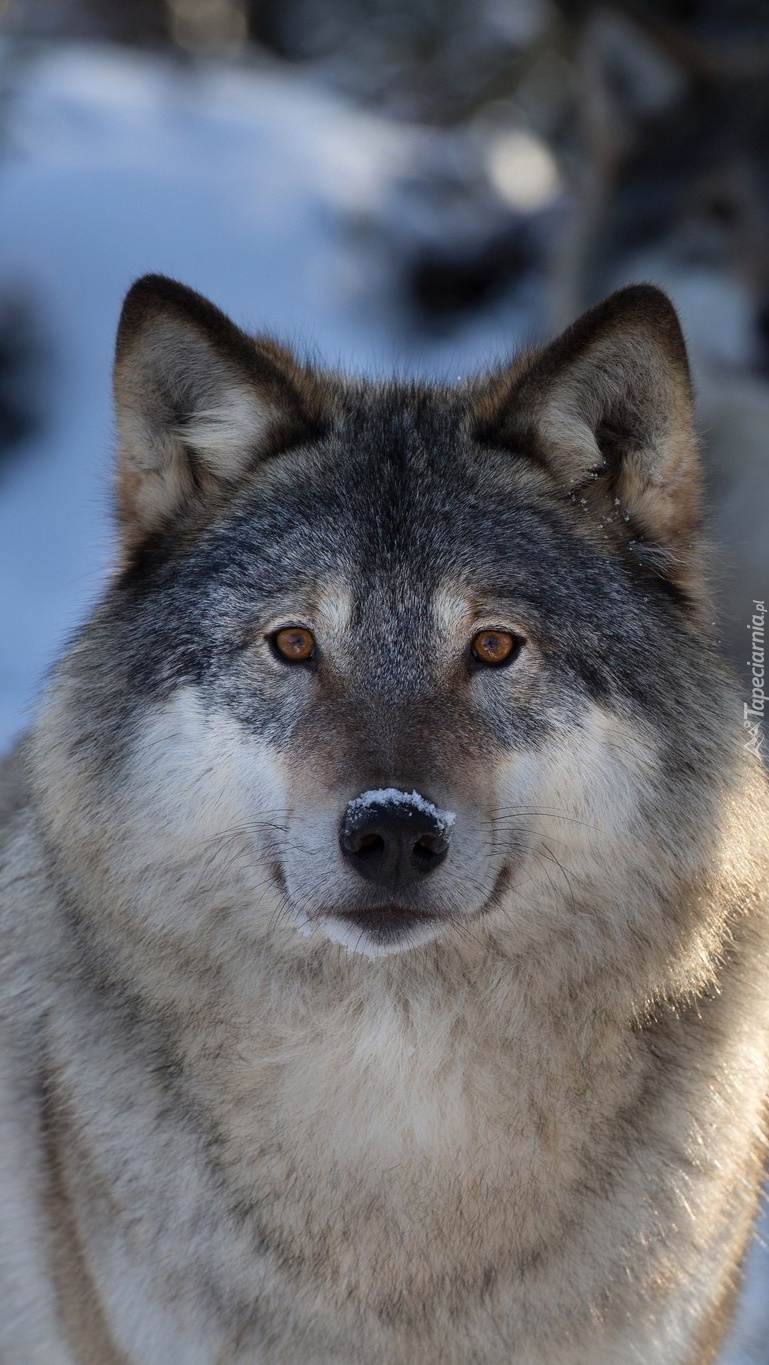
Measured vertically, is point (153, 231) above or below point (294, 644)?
above

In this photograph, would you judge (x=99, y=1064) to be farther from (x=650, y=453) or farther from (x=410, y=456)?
(x=650, y=453)

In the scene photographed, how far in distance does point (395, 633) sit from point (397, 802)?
13.7 inches

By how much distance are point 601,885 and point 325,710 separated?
58cm

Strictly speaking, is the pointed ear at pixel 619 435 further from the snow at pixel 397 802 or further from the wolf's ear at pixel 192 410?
the snow at pixel 397 802

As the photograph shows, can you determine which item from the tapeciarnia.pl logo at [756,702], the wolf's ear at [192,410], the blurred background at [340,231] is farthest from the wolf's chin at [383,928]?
the blurred background at [340,231]

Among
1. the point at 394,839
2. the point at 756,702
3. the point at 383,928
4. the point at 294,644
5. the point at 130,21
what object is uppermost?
the point at 130,21

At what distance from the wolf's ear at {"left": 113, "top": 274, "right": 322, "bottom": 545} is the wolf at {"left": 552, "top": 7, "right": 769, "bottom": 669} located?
368 cm

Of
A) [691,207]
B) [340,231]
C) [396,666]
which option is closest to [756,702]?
[396,666]

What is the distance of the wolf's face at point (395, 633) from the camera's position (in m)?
2.39

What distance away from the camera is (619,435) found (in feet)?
9.07

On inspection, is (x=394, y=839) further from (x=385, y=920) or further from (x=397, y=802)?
(x=385, y=920)

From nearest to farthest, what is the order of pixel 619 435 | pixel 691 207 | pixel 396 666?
1. pixel 396 666
2. pixel 619 435
3. pixel 691 207

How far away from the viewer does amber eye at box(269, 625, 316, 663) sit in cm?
254

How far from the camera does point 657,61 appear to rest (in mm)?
7484
